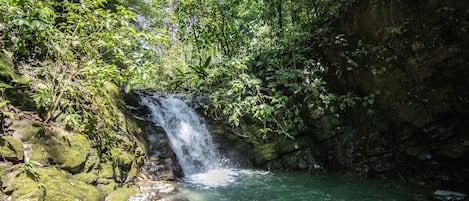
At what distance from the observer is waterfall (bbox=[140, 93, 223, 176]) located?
7.98 meters

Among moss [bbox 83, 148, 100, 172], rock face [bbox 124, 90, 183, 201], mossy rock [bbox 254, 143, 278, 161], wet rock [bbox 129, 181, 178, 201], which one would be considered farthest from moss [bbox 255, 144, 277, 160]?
moss [bbox 83, 148, 100, 172]

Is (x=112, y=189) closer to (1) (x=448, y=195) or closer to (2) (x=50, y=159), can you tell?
(2) (x=50, y=159)

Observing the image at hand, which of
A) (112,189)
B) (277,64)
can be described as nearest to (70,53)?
(112,189)

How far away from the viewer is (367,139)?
7109 millimetres

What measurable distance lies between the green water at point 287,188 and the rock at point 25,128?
8.30ft

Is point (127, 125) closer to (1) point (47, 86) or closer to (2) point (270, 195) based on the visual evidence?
(1) point (47, 86)

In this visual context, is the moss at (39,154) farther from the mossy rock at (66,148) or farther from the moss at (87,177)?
the moss at (87,177)

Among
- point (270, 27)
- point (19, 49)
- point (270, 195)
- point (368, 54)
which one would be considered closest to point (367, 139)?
point (368, 54)

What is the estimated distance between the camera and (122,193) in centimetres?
488

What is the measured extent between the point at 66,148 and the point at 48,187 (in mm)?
892

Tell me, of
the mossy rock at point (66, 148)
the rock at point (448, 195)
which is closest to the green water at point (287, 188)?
the rock at point (448, 195)

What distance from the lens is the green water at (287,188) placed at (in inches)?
217

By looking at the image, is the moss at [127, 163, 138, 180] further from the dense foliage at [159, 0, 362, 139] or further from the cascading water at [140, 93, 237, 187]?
the dense foliage at [159, 0, 362, 139]

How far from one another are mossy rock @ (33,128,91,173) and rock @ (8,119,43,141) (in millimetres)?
137
